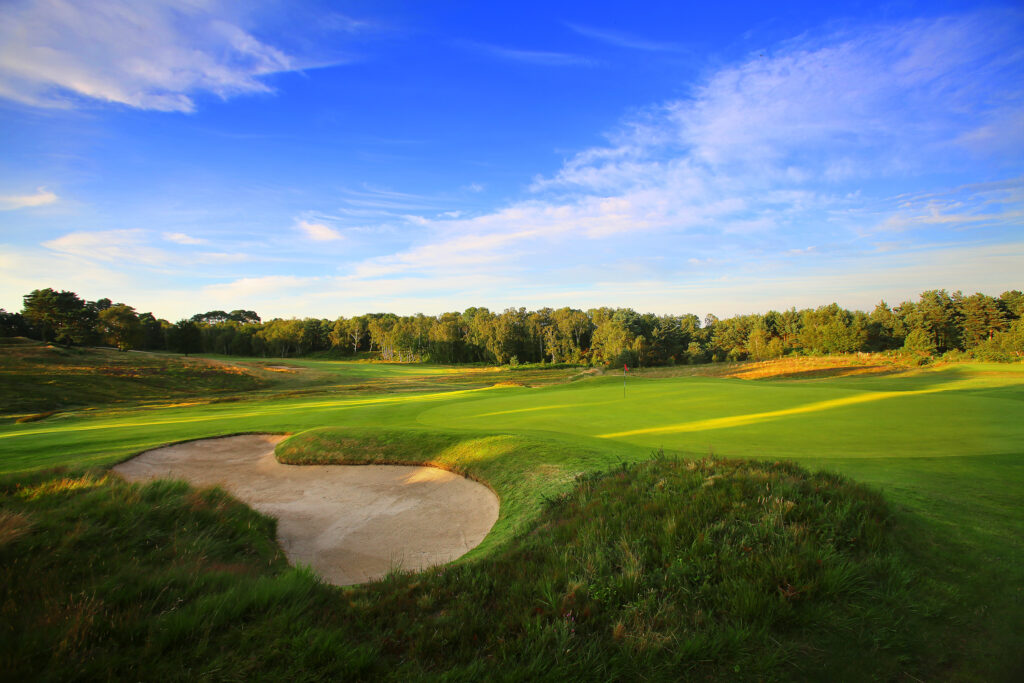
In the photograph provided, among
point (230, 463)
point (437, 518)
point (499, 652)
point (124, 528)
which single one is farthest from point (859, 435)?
point (230, 463)

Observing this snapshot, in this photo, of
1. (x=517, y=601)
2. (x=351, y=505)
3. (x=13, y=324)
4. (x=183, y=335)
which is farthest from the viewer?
(x=183, y=335)

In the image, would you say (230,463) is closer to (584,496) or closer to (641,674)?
(584,496)

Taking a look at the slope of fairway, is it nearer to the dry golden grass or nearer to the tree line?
the dry golden grass

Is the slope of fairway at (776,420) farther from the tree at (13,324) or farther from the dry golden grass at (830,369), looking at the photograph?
the tree at (13,324)

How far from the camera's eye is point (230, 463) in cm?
1166

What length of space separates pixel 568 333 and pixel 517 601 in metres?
83.0

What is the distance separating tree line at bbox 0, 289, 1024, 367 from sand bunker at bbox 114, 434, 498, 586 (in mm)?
54722

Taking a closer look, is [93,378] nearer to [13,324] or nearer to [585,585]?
[13,324]

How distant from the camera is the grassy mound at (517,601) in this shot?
2832mm

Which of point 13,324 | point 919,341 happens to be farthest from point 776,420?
point 13,324

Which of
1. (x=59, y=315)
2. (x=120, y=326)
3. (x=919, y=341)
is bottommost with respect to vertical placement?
(x=919, y=341)

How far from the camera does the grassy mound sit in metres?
2.83

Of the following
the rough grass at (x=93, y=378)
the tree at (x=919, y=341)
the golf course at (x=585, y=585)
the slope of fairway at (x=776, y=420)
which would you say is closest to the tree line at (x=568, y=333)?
the tree at (x=919, y=341)

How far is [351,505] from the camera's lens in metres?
8.68
